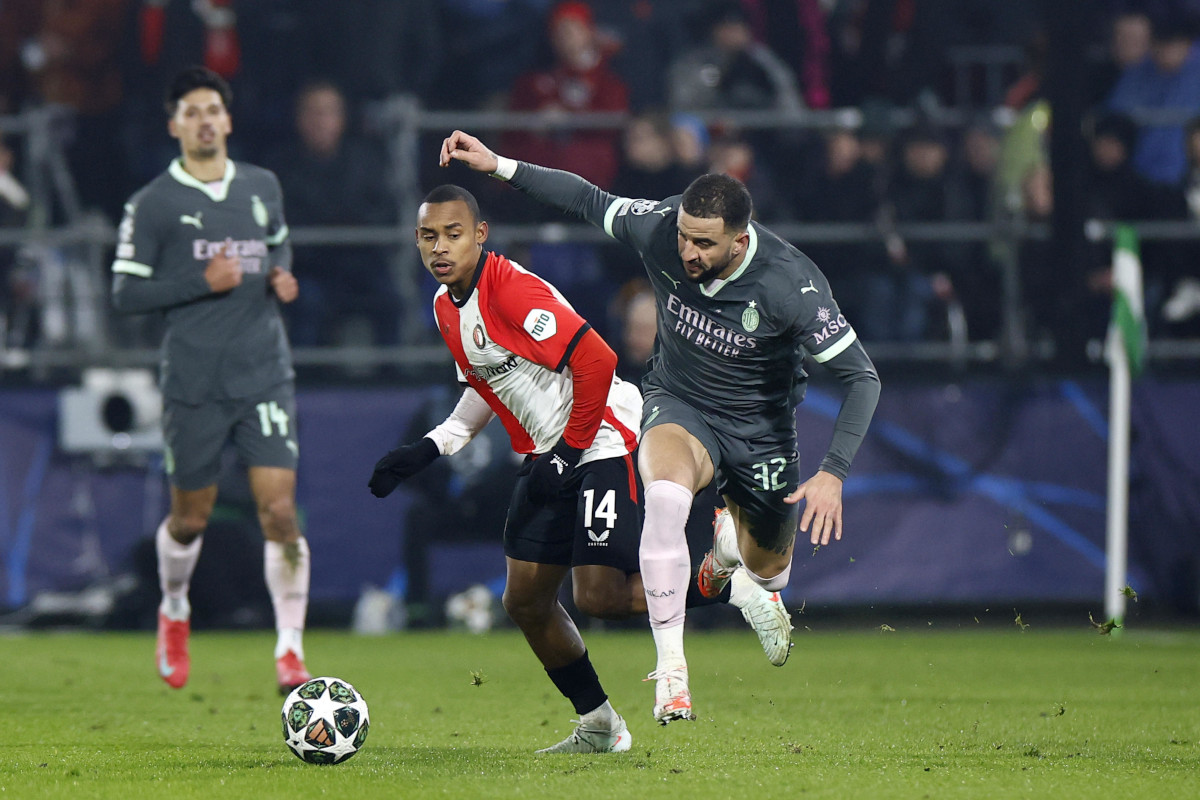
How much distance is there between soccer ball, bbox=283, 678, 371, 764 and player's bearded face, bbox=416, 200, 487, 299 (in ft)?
5.09

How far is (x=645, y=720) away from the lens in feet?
24.0

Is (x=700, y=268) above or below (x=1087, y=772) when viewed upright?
above

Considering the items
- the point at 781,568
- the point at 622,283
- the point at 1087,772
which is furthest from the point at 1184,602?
the point at 1087,772

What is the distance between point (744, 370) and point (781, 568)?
998 mm

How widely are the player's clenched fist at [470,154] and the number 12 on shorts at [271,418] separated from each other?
95.0 inches

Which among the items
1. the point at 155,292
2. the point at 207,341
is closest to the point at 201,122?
the point at 155,292

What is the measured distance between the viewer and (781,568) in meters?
7.11

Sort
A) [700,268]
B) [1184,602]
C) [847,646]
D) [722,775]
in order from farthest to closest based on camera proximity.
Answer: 1. [1184,602]
2. [847,646]
3. [700,268]
4. [722,775]

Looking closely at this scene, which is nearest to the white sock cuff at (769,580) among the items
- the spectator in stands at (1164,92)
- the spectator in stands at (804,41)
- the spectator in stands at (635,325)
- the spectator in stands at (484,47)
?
the spectator in stands at (635,325)

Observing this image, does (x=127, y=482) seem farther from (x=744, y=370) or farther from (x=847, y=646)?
(x=744, y=370)

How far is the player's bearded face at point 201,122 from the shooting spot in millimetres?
8234

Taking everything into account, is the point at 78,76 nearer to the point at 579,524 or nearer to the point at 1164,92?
the point at 1164,92

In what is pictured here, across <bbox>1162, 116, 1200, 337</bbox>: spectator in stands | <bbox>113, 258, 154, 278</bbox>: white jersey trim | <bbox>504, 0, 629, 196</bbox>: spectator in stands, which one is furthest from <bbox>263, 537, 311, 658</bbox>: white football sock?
<bbox>1162, 116, 1200, 337</bbox>: spectator in stands

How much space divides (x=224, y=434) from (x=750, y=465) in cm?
298
